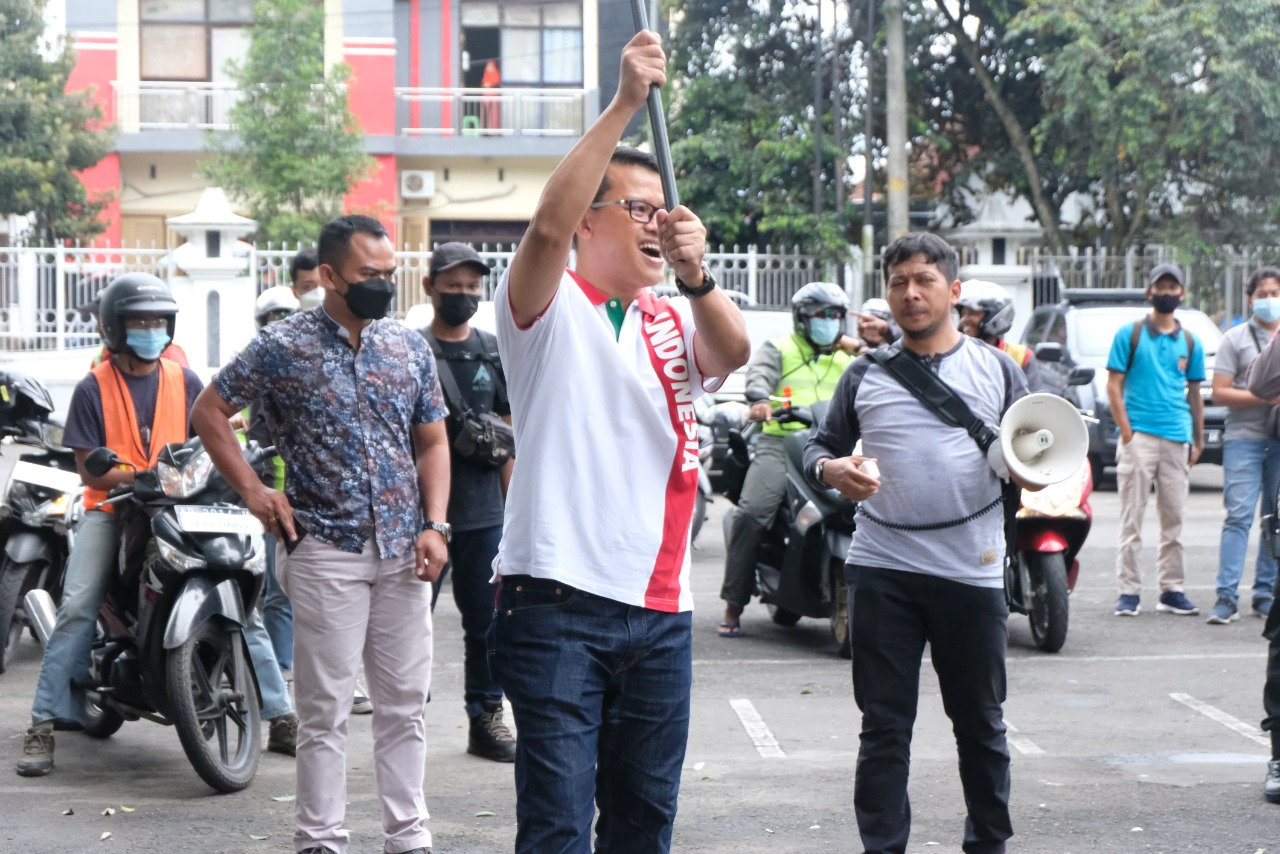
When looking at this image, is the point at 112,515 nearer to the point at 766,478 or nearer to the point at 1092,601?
the point at 766,478

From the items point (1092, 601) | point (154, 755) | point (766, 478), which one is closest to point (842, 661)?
point (766, 478)

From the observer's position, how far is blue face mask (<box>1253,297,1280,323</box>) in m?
9.91

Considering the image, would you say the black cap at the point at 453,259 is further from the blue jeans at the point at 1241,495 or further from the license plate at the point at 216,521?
the blue jeans at the point at 1241,495

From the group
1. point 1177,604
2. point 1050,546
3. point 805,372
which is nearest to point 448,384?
point 805,372

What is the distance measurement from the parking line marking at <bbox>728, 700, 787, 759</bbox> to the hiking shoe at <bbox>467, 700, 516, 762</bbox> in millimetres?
970

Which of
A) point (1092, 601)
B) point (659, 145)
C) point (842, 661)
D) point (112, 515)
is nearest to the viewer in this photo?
point (659, 145)

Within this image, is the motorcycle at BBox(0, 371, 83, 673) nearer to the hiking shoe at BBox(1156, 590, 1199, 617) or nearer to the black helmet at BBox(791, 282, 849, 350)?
the black helmet at BBox(791, 282, 849, 350)

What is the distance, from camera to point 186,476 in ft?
19.7

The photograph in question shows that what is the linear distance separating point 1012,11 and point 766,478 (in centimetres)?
1815

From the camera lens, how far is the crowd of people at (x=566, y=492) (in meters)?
3.51

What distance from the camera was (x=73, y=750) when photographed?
265 inches

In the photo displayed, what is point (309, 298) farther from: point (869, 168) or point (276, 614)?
point (869, 168)

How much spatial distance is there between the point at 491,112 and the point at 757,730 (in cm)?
2611

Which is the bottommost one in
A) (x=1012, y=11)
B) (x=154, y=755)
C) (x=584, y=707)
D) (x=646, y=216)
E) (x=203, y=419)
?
(x=154, y=755)
